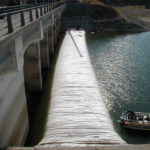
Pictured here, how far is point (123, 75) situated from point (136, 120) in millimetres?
10384

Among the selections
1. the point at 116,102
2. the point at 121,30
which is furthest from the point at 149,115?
the point at 121,30

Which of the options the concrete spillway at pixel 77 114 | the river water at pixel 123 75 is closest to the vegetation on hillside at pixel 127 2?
the river water at pixel 123 75

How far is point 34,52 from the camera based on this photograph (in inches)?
816

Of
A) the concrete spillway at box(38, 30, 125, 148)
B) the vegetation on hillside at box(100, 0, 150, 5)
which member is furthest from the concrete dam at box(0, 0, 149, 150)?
the vegetation on hillside at box(100, 0, 150, 5)

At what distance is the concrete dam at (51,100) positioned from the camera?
1026 cm

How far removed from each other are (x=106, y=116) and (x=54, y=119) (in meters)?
3.75

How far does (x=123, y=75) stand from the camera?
2642 centimetres

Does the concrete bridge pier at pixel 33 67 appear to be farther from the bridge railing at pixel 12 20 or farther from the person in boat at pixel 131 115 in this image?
the person in boat at pixel 131 115

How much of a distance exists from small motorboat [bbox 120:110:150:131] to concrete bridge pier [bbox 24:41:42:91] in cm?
857

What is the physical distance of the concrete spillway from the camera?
12820 millimetres

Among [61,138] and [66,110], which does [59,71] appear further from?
[61,138]

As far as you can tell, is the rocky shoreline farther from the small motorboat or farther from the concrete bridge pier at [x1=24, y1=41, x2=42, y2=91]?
the small motorboat

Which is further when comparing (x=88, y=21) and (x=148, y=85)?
(x=88, y=21)

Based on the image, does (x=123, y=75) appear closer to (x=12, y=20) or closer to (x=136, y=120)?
(x=136, y=120)
